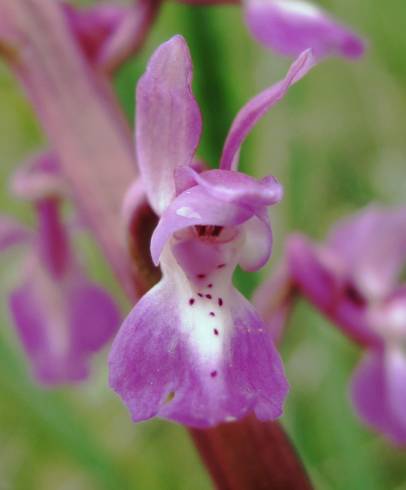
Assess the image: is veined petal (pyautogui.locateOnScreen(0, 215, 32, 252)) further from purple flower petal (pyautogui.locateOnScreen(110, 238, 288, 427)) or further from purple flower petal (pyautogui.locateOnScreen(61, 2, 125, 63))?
purple flower petal (pyautogui.locateOnScreen(110, 238, 288, 427))

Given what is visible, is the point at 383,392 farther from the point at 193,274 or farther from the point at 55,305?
the point at 193,274

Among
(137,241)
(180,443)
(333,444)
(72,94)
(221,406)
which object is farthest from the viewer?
(180,443)

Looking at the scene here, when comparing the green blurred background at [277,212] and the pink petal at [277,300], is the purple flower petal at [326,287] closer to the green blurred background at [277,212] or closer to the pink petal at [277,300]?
the pink petal at [277,300]

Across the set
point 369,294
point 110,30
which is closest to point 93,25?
point 110,30

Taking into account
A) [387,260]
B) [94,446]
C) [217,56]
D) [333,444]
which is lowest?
[333,444]

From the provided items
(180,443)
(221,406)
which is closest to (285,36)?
(221,406)

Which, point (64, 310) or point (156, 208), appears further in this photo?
point (64, 310)

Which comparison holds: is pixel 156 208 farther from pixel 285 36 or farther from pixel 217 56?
pixel 217 56
